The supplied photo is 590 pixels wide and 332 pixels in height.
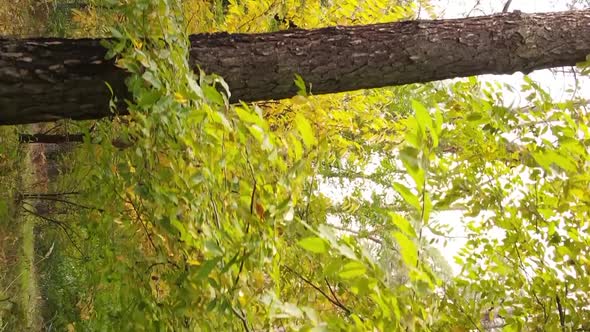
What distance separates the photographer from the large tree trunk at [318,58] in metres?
1.80

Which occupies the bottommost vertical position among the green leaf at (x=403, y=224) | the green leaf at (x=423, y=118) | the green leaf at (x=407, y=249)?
the green leaf at (x=407, y=249)

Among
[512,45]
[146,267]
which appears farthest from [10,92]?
[512,45]

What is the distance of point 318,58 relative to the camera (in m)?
2.18

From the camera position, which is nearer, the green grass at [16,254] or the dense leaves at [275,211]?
the dense leaves at [275,211]

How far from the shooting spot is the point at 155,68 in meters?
1.43

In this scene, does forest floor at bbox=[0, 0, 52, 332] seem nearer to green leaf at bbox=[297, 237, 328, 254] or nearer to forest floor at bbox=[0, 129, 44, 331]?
forest floor at bbox=[0, 129, 44, 331]

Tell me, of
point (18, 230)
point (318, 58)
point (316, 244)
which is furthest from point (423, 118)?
point (18, 230)

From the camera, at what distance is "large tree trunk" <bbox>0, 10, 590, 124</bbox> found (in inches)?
70.9

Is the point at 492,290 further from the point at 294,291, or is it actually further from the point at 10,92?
the point at 10,92

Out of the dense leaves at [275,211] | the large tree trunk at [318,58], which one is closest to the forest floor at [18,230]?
the dense leaves at [275,211]

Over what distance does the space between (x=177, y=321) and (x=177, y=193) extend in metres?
0.33

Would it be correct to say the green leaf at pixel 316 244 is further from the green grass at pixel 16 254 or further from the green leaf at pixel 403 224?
the green grass at pixel 16 254

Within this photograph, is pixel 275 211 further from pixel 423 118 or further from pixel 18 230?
pixel 18 230

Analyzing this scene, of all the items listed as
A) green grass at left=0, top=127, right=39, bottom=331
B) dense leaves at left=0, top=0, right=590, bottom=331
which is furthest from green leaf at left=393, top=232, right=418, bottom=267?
green grass at left=0, top=127, right=39, bottom=331
